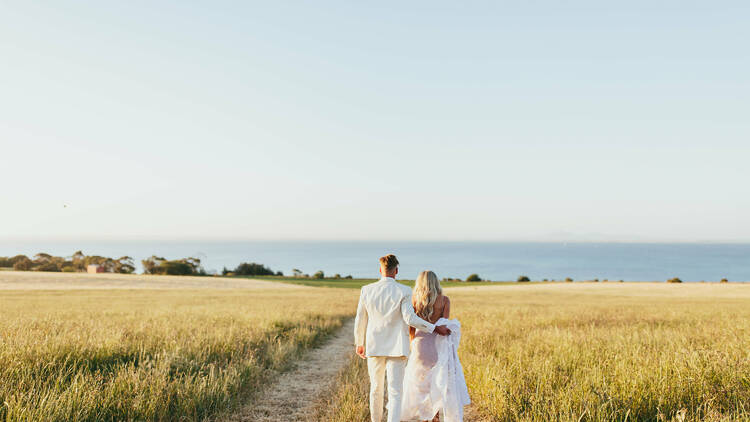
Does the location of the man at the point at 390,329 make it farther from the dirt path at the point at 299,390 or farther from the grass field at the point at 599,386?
the dirt path at the point at 299,390

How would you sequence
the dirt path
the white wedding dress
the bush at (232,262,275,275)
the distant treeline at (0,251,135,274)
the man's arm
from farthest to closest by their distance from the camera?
the bush at (232,262,275,275)
the distant treeline at (0,251,135,274)
the dirt path
the man's arm
the white wedding dress

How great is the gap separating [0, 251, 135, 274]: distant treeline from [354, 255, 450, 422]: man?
349ft

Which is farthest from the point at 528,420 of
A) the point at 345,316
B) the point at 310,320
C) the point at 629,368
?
the point at 345,316

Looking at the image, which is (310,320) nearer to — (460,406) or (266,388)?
(266,388)

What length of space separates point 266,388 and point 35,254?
115m

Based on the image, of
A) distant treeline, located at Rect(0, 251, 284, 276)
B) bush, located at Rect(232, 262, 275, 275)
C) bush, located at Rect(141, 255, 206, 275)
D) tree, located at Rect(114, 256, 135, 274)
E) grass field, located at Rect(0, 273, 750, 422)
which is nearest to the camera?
grass field, located at Rect(0, 273, 750, 422)

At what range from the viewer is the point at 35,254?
315 ft

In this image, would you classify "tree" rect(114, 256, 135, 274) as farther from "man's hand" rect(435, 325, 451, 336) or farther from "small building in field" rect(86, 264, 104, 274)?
"man's hand" rect(435, 325, 451, 336)

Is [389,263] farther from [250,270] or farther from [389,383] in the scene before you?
[250,270]

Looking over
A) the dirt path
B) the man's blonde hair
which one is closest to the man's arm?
the man's blonde hair

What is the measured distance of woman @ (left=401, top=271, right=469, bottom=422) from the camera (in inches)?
237

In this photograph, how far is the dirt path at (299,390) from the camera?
7.25 m

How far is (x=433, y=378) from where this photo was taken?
6.12 metres

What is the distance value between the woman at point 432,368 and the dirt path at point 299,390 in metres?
2.16
